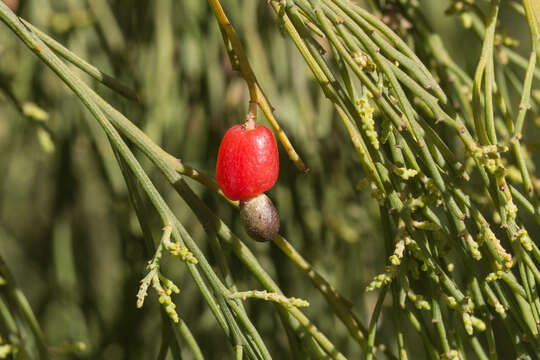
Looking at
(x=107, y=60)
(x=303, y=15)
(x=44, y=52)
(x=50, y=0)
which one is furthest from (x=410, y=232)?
(x=50, y=0)

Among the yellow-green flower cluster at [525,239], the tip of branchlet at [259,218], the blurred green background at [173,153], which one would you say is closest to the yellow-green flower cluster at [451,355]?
the yellow-green flower cluster at [525,239]

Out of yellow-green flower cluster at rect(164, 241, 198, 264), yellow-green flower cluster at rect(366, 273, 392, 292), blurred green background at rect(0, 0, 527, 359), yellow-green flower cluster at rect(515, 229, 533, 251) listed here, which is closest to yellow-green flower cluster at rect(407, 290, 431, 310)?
yellow-green flower cluster at rect(366, 273, 392, 292)

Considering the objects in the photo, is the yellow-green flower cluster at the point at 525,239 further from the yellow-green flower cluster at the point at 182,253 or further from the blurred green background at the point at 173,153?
the blurred green background at the point at 173,153

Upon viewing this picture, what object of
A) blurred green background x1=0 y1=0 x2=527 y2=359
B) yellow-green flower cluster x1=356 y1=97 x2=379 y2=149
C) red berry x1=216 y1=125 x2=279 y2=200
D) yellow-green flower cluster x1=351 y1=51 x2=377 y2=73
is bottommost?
blurred green background x1=0 y1=0 x2=527 y2=359

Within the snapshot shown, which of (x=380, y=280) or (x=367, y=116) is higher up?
(x=367, y=116)

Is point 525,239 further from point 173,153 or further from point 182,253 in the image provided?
point 173,153

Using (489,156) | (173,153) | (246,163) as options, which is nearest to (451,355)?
(489,156)

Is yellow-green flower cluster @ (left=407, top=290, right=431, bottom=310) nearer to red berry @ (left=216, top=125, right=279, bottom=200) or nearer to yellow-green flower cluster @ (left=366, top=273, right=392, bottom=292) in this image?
yellow-green flower cluster @ (left=366, top=273, right=392, bottom=292)

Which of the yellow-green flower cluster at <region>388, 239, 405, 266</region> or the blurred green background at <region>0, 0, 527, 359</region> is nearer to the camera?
the yellow-green flower cluster at <region>388, 239, 405, 266</region>
